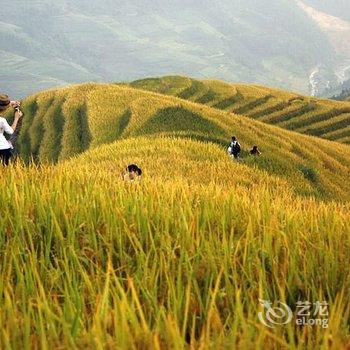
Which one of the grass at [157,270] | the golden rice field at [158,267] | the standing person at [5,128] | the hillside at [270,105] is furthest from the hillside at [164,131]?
the hillside at [270,105]

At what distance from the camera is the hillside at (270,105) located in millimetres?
83250

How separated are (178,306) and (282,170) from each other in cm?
2455

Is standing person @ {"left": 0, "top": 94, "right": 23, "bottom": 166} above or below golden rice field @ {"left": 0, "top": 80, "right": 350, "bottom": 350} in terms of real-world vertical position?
above

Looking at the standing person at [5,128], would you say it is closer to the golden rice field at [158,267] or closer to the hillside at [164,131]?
the golden rice field at [158,267]

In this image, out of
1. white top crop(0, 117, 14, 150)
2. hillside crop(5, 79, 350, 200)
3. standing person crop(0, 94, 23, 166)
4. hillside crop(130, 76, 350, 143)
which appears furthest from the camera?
hillside crop(130, 76, 350, 143)

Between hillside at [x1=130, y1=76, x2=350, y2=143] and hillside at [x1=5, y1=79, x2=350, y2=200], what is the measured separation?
102ft

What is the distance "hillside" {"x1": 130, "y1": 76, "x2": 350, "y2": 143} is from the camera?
Answer: 8325cm

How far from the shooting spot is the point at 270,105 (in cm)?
8912

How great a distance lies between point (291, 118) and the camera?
8644 cm

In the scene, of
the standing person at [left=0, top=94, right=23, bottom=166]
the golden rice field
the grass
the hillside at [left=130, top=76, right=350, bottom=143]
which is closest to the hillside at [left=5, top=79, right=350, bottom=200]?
the standing person at [left=0, top=94, right=23, bottom=166]

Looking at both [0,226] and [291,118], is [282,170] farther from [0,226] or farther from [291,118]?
[291,118]

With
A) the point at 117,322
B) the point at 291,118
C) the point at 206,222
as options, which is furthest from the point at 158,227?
the point at 291,118

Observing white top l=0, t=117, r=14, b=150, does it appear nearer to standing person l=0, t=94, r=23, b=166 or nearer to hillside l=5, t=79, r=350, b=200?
standing person l=0, t=94, r=23, b=166

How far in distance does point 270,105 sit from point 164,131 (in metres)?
58.3
